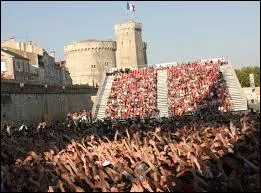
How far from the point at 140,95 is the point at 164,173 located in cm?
3085

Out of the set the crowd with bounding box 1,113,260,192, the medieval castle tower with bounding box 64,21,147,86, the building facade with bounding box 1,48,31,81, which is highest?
the medieval castle tower with bounding box 64,21,147,86

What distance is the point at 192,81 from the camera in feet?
124

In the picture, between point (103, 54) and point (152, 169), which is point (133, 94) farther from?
point (103, 54)

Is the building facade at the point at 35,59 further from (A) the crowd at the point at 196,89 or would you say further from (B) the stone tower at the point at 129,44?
(A) the crowd at the point at 196,89

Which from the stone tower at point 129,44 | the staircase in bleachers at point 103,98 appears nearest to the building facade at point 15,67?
the staircase in bleachers at point 103,98

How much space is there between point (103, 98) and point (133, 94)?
293cm

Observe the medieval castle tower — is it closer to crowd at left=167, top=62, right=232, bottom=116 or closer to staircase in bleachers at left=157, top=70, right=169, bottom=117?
staircase in bleachers at left=157, top=70, right=169, bottom=117

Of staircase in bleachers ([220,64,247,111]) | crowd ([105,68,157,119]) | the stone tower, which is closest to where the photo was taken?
staircase in bleachers ([220,64,247,111])

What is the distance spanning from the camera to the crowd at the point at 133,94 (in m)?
36.6

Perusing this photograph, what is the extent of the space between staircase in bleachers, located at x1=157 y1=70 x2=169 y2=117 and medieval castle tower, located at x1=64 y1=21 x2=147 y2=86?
44214 millimetres

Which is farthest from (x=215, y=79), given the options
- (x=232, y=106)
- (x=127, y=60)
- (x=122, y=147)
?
(x=127, y=60)

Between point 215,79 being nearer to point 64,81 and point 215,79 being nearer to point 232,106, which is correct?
point 232,106

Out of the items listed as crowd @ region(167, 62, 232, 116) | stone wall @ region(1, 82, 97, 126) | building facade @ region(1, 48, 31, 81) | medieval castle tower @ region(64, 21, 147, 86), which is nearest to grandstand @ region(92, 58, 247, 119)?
crowd @ region(167, 62, 232, 116)

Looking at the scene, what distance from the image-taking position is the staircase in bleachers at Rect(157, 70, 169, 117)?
35678 millimetres
